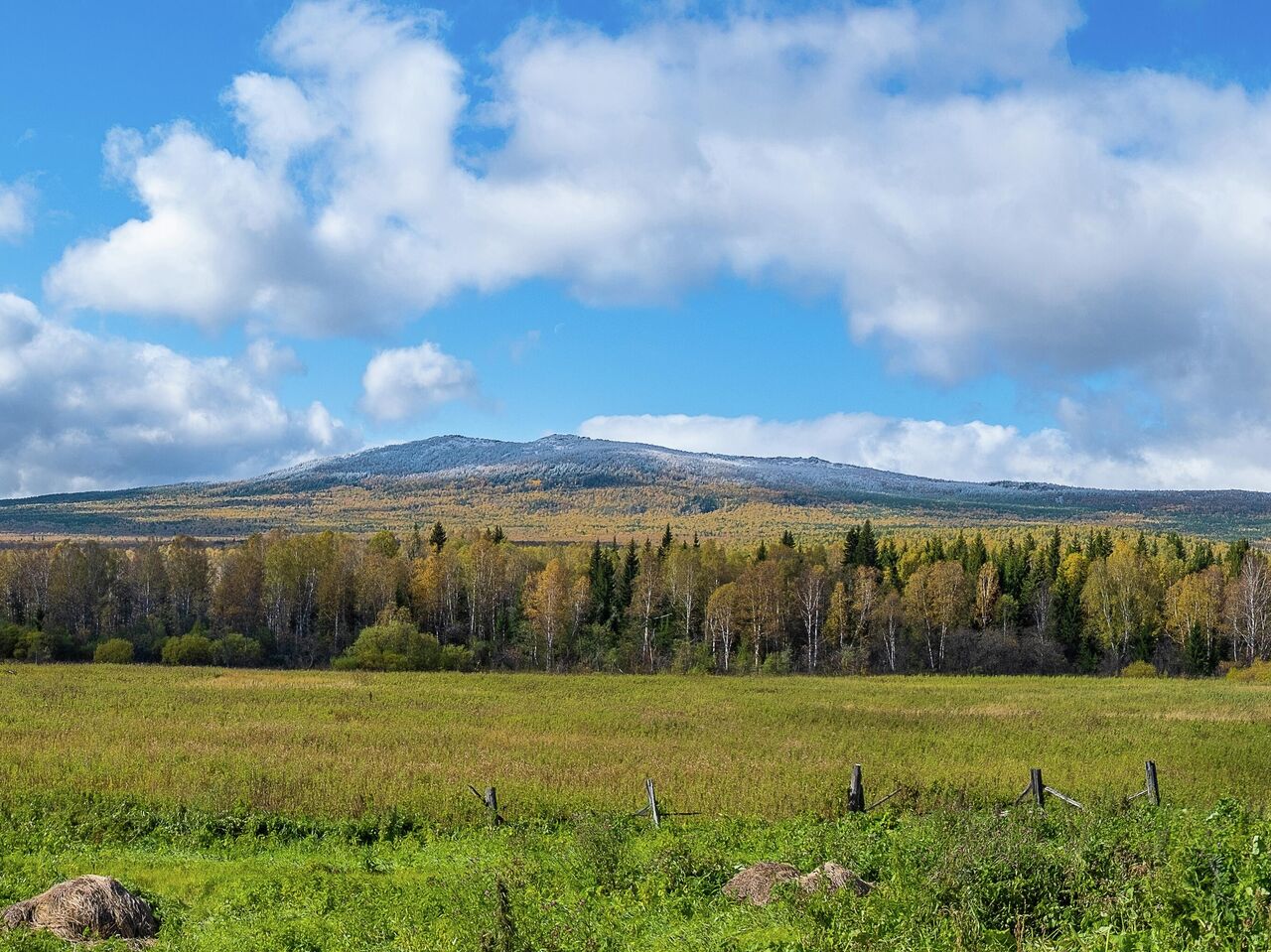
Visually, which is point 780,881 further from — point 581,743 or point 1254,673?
point 1254,673

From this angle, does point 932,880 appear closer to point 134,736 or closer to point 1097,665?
point 134,736

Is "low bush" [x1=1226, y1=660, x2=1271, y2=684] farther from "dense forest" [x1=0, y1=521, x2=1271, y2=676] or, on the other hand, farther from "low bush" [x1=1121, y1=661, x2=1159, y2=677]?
"dense forest" [x1=0, y1=521, x2=1271, y2=676]

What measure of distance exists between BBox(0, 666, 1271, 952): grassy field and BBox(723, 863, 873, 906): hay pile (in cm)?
41

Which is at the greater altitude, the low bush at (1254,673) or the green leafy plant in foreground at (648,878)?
the green leafy plant in foreground at (648,878)

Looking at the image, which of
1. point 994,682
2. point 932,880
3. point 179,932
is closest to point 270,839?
point 179,932

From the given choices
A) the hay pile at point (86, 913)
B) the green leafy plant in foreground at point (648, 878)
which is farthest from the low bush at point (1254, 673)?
the hay pile at point (86, 913)

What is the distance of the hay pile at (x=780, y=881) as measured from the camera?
1374 cm

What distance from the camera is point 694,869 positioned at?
16.7 m

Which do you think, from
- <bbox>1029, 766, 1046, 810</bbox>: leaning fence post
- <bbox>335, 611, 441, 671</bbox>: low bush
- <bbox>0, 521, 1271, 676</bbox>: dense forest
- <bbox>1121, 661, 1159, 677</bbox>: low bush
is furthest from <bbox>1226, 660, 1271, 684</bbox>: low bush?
<bbox>335, 611, 441, 671</bbox>: low bush

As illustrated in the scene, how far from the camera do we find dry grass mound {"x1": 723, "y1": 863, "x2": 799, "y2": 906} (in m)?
14.8

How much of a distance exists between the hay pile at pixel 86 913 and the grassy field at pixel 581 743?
864cm

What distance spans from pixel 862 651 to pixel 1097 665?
1036 inches

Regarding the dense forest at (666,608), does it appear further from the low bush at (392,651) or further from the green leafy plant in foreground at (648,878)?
the green leafy plant in foreground at (648,878)

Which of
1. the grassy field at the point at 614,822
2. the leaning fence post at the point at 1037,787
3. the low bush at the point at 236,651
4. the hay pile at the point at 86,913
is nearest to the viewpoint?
the grassy field at the point at 614,822
